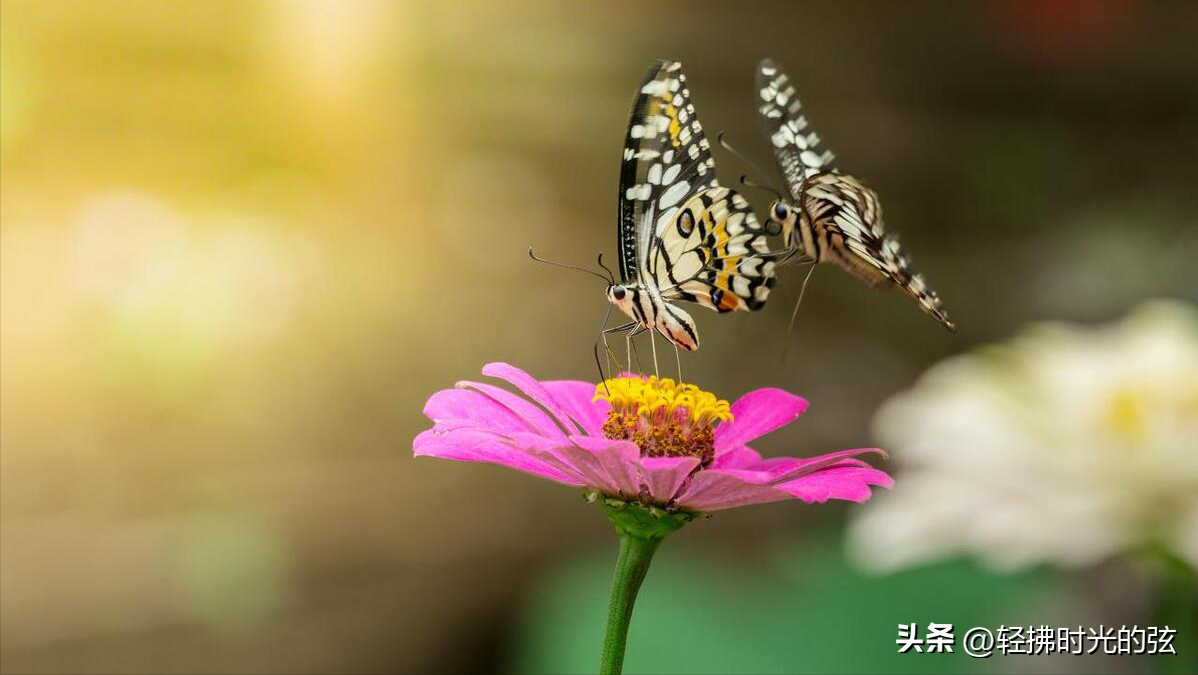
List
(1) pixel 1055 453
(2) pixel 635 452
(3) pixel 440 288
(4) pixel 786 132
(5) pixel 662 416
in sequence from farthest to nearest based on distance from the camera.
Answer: (3) pixel 440 288 → (1) pixel 1055 453 → (4) pixel 786 132 → (5) pixel 662 416 → (2) pixel 635 452

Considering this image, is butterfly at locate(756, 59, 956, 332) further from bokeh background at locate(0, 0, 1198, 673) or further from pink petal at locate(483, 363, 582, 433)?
bokeh background at locate(0, 0, 1198, 673)

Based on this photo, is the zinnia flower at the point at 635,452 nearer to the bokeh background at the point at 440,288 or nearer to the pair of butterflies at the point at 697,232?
the pair of butterflies at the point at 697,232

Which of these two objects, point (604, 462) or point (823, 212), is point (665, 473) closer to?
point (604, 462)

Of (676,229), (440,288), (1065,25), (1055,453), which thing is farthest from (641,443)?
(1065,25)

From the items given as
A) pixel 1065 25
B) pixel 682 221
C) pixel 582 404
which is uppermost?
pixel 1065 25

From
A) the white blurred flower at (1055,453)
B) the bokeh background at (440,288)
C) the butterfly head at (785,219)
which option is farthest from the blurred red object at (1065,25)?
the butterfly head at (785,219)

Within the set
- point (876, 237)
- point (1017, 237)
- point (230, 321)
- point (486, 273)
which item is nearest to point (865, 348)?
point (1017, 237)

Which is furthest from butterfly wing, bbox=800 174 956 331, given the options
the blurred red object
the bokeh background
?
the blurred red object
